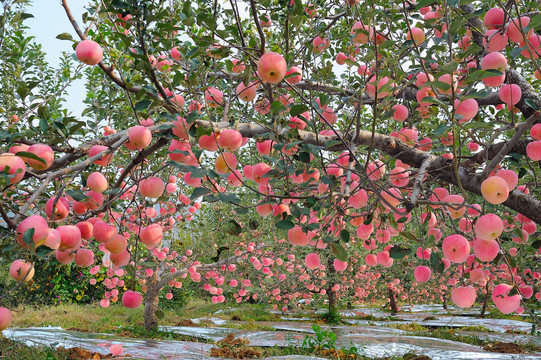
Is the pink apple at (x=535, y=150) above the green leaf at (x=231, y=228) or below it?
above

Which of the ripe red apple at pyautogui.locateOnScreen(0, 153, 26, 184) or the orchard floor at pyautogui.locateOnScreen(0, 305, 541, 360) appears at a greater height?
the ripe red apple at pyautogui.locateOnScreen(0, 153, 26, 184)

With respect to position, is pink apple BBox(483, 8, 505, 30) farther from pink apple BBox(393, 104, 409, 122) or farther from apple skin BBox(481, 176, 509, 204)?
apple skin BBox(481, 176, 509, 204)

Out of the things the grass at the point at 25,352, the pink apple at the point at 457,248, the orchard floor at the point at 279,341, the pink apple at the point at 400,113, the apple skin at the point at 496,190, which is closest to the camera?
the apple skin at the point at 496,190

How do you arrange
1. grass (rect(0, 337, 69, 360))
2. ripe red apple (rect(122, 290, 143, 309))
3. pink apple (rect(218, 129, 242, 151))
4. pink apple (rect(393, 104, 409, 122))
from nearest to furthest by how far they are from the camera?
pink apple (rect(218, 129, 242, 151))
ripe red apple (rect(122, 290, 143, 309))
pink apple (rect(393, 104, 409, 122))
grass (rect(0, 337, 69, 360))

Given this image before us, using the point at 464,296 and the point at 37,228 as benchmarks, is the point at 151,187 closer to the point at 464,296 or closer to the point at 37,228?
the point at 37,228

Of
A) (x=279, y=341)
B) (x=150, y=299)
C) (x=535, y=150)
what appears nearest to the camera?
(x=535, y=150)

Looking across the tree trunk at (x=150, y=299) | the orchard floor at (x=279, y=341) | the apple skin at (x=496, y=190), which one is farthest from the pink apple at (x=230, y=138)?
the tree trunk at (x=150, y=299)

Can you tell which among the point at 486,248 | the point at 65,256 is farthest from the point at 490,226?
the point at 65,256

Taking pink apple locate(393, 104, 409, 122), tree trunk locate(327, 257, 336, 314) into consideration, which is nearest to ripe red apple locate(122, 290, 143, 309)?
pink apple locate(393, 104, 409, 122)

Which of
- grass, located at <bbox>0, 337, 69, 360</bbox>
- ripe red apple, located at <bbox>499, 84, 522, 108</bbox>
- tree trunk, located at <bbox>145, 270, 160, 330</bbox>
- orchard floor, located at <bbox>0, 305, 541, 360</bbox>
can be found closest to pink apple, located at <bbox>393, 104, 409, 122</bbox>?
ripe red apple, located at <bbox>499, 84, 522, 108</bbox>

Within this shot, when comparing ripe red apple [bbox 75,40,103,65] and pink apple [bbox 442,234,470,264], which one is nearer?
ripe red apple [bbox 75,40,103,65]

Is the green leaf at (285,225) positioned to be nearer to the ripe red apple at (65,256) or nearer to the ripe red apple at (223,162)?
the ripe red apple at (223,162)

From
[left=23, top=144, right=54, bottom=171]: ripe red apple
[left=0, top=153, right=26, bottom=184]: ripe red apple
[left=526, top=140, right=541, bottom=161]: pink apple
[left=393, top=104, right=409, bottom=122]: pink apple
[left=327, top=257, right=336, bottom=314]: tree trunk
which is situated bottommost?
[left=327, top=257, right=336, bottom=314]: tree trunk

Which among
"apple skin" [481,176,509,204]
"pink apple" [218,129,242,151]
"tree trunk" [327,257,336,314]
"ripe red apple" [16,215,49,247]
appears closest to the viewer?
"ripe red apple" [16,215,49,247]
